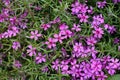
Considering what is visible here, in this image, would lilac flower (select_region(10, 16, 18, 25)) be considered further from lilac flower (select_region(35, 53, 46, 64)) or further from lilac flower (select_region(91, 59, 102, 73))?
lilac flower (select_region(91, 59, 102, 73))

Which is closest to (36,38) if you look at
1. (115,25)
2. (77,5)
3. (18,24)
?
(18,24)

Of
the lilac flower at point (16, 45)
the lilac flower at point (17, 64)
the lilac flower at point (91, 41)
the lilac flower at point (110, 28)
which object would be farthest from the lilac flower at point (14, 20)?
the lilac flower at point (110, 28)

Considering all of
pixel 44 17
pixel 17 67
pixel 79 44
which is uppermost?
pixel 44 17

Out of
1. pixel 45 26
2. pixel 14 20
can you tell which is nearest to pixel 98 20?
pixel 45 26

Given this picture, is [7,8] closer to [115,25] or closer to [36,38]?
[36,38]

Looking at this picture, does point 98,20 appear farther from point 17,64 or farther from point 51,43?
point 17,64

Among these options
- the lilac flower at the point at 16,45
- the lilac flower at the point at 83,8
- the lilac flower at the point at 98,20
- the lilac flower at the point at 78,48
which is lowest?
the lilac flower at the point at 78,48

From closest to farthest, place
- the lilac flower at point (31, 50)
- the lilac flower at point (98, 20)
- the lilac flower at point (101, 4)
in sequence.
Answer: the lilac flower at point (31, 50), the lilac flower at point (98, 20), the lilac flower at point (101, 4)

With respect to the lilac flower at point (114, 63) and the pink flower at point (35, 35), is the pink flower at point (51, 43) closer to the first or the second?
the pink flower at point (35, 35)
